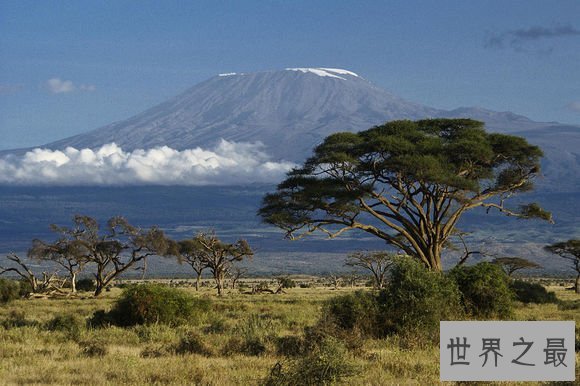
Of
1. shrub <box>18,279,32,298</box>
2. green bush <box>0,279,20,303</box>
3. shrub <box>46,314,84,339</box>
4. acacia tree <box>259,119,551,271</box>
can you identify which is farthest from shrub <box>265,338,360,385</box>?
shrub <box>18,279,32,298</box>

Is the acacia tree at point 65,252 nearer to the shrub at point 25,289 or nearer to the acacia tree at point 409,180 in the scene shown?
the shrub at point 25,289

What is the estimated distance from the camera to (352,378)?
14805mm

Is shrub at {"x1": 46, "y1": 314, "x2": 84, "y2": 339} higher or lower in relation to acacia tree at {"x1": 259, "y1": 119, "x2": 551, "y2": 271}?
lower

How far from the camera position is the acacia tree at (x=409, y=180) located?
38375 mm

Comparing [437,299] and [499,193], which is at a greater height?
[499,193]

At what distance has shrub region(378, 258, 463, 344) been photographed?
73.5ft

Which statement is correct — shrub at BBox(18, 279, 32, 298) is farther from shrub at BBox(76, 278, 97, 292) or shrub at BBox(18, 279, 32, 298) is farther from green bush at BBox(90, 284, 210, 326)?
green bush at BBox(90, 284, 210, 326)

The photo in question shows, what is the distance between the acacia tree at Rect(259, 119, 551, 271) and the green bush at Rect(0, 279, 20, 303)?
49.2 ft

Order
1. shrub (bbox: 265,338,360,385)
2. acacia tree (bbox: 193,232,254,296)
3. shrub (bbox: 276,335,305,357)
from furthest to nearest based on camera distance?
acacia tree (bbox: 193,232,254,296)
shrub (bbox: 276,335,305,357)
shrub (bbox: 265,338,360,385)

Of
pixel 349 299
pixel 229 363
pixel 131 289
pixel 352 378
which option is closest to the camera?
pixel 352 378

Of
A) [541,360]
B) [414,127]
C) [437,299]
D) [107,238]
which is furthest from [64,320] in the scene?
[107,238]

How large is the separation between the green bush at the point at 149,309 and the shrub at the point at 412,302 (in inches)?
270

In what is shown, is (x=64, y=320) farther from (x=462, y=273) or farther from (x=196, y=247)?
(x=196, y=247)

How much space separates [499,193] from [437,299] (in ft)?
63.4
